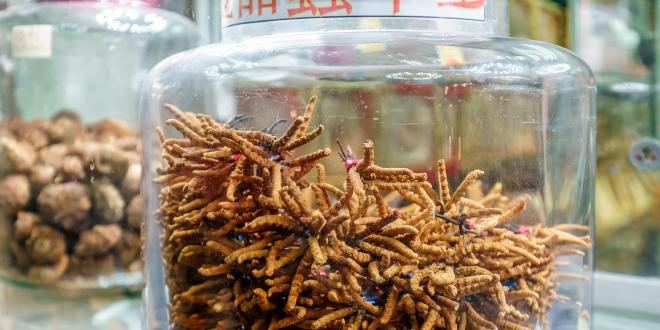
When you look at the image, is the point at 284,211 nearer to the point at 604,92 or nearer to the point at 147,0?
the point at 147,0

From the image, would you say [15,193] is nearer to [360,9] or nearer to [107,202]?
[107,202]

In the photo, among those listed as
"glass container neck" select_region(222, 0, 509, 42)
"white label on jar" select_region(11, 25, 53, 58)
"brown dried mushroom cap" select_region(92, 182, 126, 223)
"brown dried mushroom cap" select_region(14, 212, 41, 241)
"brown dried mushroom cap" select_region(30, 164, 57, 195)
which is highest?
"glass container neck" select_region(222, 0, 509, 42)

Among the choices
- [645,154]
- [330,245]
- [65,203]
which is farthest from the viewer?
[645,154]

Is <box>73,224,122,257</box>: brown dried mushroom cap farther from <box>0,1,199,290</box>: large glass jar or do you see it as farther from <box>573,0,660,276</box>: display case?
<box>573,0,660,276</box>: display case

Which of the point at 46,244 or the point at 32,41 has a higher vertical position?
the point at 32,41

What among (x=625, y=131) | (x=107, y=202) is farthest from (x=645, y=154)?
(x=107, y=202)

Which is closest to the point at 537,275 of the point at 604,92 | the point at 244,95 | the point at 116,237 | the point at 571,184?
the point at 571,184

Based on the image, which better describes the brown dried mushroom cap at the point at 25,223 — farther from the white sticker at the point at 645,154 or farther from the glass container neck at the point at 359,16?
the white sticker at the point at 645,154

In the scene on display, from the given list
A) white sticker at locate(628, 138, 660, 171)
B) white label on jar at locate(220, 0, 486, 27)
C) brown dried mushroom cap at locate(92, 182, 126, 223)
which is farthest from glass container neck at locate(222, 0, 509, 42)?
white sticker at locate(628, 138, 660, 171)
